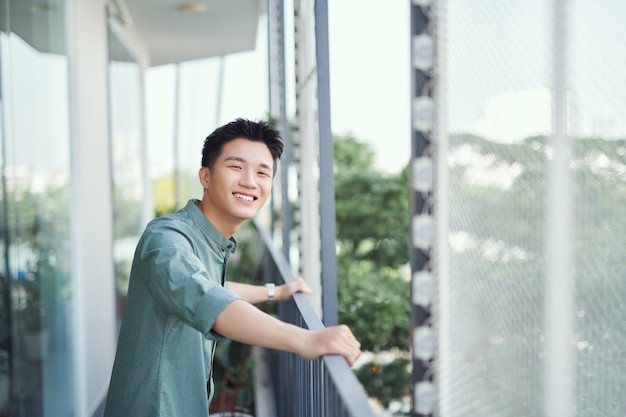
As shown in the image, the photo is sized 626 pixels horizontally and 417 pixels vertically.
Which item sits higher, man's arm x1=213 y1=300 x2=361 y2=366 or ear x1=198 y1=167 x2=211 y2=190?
ear x1=198 y1=167 x2=211 y2=190

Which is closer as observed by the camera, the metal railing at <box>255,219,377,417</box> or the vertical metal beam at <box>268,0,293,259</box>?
the metal railing at <box>255,219,377,417</box>

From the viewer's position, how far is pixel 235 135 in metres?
1.58

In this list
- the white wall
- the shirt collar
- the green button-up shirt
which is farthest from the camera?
the white wall

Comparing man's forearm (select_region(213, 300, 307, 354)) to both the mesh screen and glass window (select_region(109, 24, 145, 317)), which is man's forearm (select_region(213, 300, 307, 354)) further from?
glass window (select_region(109, 24, 145, 317))

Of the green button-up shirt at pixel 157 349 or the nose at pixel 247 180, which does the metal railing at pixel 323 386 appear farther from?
the nose at pixel 247 180

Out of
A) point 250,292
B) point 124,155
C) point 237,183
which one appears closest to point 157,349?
point 237,183

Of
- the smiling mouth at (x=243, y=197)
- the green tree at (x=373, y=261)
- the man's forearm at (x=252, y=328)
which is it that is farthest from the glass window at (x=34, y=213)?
the green tree at (x=373, y=261)

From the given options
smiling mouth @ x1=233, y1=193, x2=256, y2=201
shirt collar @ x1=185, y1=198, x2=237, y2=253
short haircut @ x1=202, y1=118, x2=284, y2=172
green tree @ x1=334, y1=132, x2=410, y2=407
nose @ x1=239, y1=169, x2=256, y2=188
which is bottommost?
green tree @ x1=334, y1=132, x2=410, y2=407

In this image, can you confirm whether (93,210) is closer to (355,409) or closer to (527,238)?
(355,409)

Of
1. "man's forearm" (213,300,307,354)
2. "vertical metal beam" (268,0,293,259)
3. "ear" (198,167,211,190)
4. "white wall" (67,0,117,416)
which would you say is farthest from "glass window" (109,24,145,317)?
"man's forearm" (213,300,307,354)

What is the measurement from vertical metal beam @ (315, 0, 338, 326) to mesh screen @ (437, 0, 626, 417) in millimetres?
1002

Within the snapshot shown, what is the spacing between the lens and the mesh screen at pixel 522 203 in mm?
630

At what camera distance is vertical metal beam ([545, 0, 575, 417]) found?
0.67 meters

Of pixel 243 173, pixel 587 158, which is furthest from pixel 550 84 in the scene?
pixel 243 173
